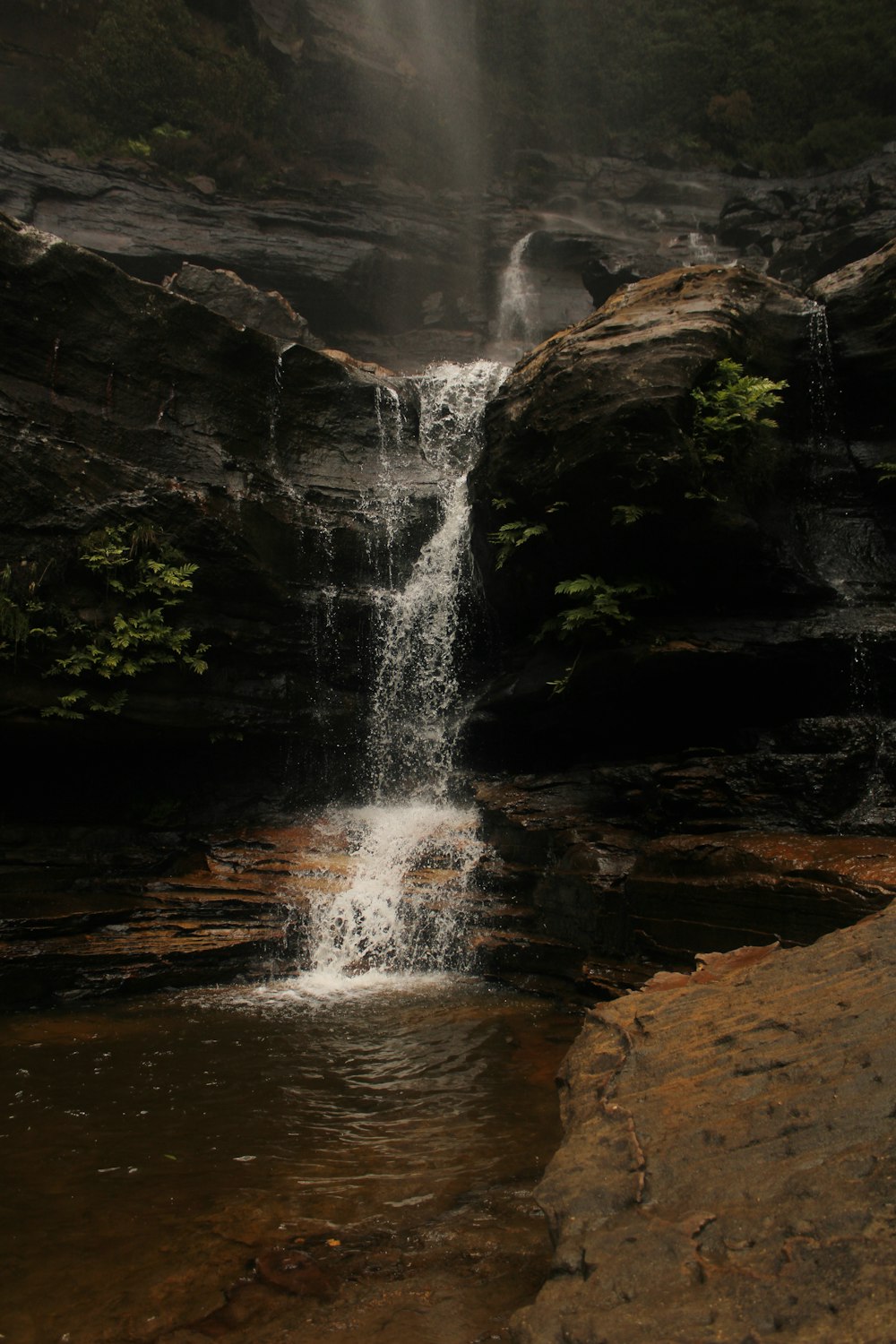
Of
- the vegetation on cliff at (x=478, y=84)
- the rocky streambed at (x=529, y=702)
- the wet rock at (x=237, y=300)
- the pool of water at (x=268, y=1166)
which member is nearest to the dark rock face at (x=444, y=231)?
the vegetation on cliff at (x=478, y=84)

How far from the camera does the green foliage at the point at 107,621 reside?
9172 millimetres

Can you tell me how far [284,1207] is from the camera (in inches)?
146

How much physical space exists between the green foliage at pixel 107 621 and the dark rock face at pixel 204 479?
0.74ft

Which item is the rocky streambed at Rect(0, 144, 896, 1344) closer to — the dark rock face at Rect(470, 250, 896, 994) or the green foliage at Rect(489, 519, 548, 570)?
the dark rock face at Rect(470, 250, 896, 994)

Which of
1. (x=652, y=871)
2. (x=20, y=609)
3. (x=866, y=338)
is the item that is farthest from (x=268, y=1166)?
(x=866, y=338)

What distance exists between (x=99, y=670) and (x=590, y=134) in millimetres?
27088

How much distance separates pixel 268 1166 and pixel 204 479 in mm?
8966

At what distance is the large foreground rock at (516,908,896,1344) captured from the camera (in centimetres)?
192

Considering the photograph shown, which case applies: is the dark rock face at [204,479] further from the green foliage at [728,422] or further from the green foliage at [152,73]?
the green foliage at [152,73]

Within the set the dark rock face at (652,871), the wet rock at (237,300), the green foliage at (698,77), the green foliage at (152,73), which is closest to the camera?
the dark rock face at (652,871)

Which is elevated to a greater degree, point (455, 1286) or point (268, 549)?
point (268, 549)

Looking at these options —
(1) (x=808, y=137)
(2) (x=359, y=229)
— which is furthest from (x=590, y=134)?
(2) (x=359, y=229)

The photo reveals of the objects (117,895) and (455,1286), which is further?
(117,895)

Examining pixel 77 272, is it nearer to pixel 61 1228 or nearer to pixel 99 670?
pixel 99 670
